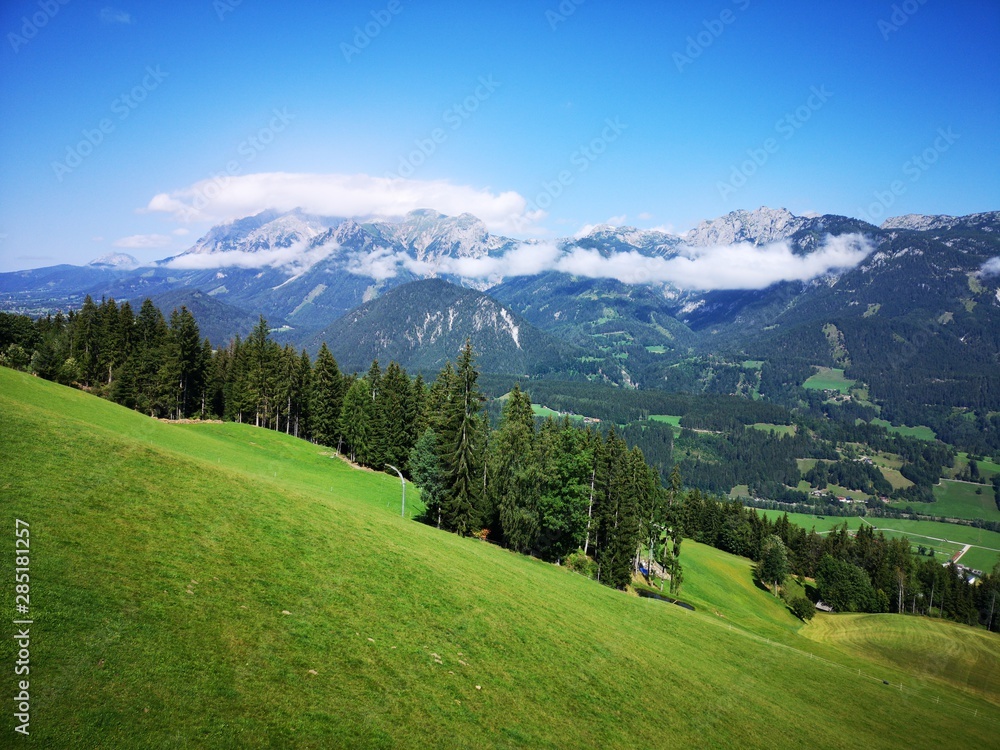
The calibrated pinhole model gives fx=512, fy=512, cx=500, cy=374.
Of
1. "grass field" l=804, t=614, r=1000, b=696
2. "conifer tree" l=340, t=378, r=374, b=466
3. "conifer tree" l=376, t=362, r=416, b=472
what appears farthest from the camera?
"conifer tree" l=376, t=362, r=416, b=472

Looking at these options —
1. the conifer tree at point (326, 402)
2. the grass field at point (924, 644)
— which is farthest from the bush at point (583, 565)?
the conifer tree at point (326, 402)

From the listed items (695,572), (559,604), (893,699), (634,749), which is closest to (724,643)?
(893,699)

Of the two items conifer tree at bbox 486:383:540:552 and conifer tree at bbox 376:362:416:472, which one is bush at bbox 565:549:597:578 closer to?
conifer tree at bbox 486:383:540:552

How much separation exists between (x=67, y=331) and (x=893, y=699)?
12610cm

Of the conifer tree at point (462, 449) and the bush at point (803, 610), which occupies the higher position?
the conifer tree at point (462, 449)

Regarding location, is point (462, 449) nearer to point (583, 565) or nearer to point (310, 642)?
point (583, 565)

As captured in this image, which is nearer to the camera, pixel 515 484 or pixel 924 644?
pixel 515 484

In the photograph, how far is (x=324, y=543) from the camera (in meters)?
24.8

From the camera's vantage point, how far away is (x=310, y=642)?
55.3 feet

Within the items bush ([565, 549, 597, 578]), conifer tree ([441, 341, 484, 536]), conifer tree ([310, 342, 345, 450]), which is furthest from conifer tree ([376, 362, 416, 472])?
bush ([565, 549, 597, 578])

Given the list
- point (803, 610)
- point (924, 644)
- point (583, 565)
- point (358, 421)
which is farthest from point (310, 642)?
point (803, 610)

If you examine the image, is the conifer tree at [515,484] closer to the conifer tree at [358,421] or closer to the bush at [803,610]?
the conifer tree at [358,421]

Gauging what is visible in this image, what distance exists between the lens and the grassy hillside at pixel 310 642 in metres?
12.9

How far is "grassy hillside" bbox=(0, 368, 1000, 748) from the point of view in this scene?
1290 cm
